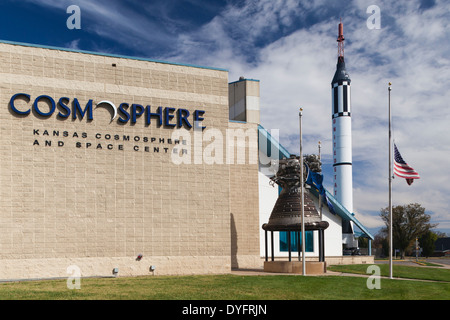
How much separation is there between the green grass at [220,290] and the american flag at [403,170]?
627 cm

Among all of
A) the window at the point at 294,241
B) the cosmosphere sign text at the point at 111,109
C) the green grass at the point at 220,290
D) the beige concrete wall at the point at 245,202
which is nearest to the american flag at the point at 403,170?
the green grass at the point at 220,290

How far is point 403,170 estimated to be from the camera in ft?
93.8

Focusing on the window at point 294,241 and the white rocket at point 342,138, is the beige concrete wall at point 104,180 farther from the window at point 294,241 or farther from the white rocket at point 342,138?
the white rocket at point 342,138

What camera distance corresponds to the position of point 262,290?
2131 centimetres

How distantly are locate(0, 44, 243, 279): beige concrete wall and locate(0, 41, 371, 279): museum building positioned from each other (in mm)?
57

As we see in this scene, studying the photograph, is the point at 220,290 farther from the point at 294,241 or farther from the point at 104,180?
the point at 294,241

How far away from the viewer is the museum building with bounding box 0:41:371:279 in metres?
27.1

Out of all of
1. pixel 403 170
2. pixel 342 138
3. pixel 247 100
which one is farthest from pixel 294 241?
pixel 342 138

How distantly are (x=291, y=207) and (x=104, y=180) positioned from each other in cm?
1230

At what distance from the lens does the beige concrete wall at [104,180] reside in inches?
1062
